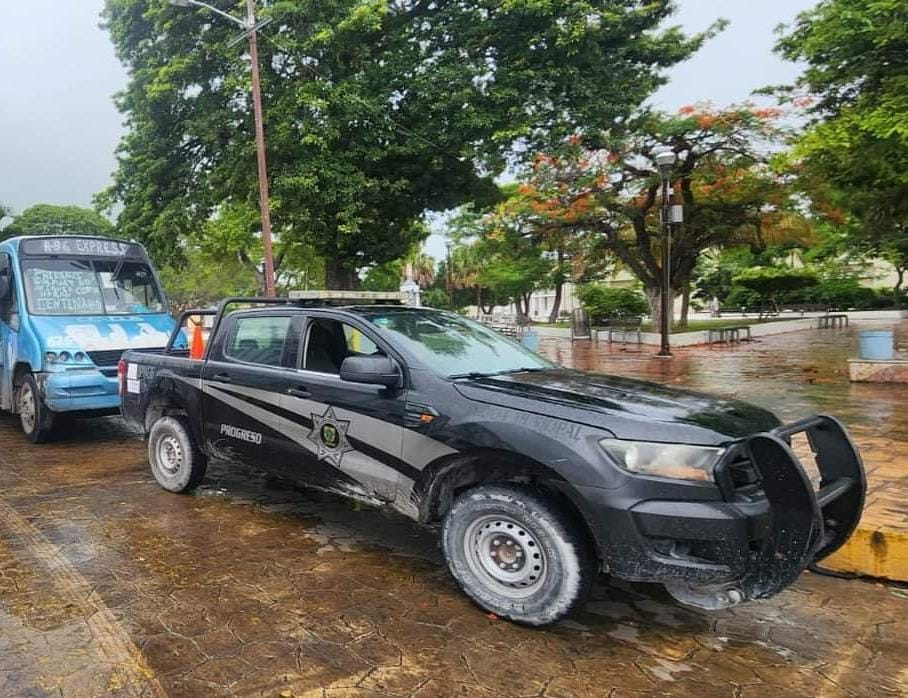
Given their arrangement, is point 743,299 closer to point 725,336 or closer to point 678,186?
point 725,336

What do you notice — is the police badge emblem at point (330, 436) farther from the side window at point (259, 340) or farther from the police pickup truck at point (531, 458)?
the side window at point (259, 340)

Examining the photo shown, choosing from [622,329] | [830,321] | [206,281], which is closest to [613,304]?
[622,329]

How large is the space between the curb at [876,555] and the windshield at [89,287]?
8133 millimetres

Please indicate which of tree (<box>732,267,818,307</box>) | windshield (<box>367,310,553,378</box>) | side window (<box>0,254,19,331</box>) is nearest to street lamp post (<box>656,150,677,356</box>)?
windshield (<box>367,310,553,378</box>)

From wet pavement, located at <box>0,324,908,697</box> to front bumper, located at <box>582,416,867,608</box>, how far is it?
1.38 feet

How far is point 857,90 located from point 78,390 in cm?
1247

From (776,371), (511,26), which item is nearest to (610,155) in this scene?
(511,26)

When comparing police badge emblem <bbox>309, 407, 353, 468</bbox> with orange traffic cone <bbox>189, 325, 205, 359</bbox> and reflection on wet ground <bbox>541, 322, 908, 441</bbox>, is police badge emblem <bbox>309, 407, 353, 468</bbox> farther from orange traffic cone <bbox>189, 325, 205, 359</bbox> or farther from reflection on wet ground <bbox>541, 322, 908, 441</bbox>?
reflection on wet ground <bbox>541, 322, 908, 441</bbox>

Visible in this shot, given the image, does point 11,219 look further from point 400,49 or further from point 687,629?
point 687,629

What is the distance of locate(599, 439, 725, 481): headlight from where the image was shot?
2.91 meters

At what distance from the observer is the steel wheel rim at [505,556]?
10.6 feet

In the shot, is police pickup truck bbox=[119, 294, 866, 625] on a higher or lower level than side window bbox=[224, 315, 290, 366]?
lower

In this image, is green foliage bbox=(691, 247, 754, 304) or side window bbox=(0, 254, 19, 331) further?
green foliage bbox=(691, 247, 754, 304)

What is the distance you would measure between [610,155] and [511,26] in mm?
5394
